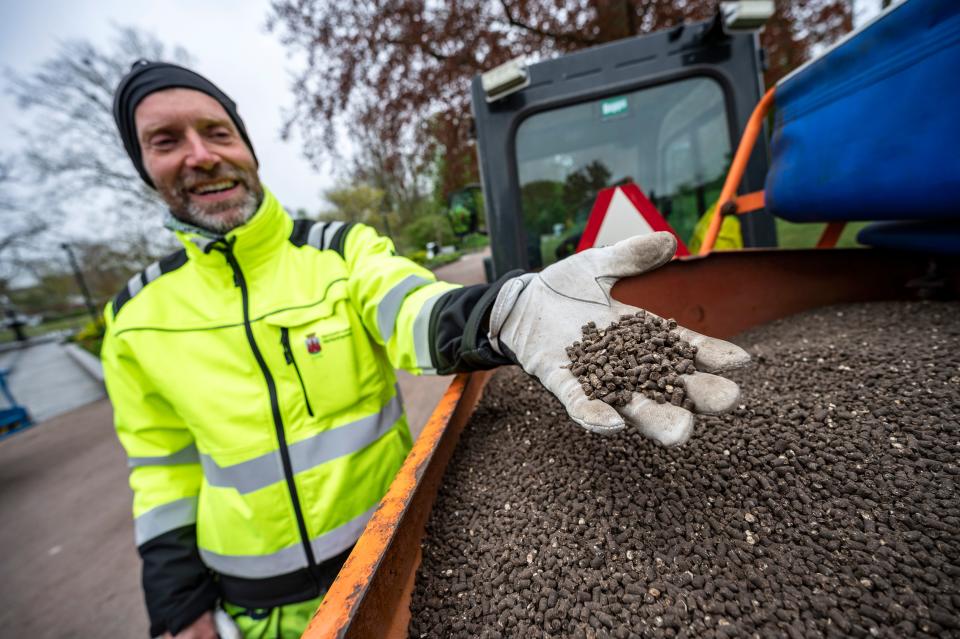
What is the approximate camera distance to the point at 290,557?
143 cm

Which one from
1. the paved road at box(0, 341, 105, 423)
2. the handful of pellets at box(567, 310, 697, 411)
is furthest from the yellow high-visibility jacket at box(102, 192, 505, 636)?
the paved road at box(0, 341, 105, 423)

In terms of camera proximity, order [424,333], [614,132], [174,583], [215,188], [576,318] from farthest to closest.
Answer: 1. [614,132]
2. [215,188]
3. [174,583]
4. [424,333]
5. [576,318]

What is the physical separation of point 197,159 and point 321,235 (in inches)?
20.4

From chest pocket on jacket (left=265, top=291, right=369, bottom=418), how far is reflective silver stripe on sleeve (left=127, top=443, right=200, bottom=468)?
0.55 metres

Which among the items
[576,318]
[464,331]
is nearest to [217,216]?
[464,331]

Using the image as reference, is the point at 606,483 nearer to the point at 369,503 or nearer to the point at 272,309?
the point at 369,503

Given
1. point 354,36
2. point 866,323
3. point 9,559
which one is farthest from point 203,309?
point 354,36

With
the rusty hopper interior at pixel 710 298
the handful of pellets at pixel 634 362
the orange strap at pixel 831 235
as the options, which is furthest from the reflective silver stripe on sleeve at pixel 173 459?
the orange strap at pixel 831 235

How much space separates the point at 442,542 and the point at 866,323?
6.03ft

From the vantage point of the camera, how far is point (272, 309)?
1454 mm

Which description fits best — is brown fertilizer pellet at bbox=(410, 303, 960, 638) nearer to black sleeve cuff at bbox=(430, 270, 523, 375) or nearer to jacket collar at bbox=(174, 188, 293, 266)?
black sleeve cuff at bbox=(430, 270, 523, 375)

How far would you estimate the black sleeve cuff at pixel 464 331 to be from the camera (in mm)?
1149

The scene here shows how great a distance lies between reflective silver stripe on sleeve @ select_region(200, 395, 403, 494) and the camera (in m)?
1.39

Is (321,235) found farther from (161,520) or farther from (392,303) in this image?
(161,520)
